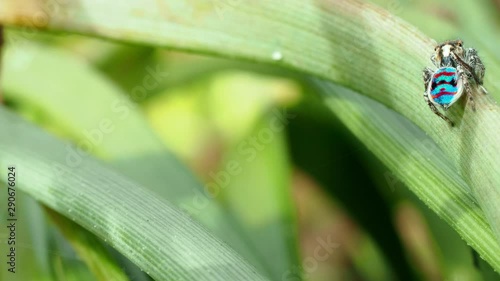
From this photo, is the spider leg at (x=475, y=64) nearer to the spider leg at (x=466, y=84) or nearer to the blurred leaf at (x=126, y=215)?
the spider leg at (x=466, y=84)

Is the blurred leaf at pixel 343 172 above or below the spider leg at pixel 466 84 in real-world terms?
above

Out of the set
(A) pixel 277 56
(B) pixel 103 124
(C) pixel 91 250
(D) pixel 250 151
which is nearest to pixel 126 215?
(C) pixel 91 250

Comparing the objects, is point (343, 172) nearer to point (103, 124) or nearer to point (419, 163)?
point (103, 124)

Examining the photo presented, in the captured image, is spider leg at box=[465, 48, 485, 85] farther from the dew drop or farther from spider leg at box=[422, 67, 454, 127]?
the dew drop

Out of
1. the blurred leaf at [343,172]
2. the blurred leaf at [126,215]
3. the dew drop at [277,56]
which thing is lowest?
the blurred leaf at [126,215]

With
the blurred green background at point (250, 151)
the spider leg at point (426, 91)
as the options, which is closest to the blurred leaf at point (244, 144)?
the blurred green background at point (250, 151)

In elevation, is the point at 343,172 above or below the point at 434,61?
above

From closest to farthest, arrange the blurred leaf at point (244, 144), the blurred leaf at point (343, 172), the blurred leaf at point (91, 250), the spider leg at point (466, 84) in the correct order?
the spider leg at point (466, 84) → the blurred leaf at point (91, 250) → the blurred leaf at point (244, 144) → the blurred leaf at point (343, 172)

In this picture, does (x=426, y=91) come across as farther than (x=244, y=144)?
No
